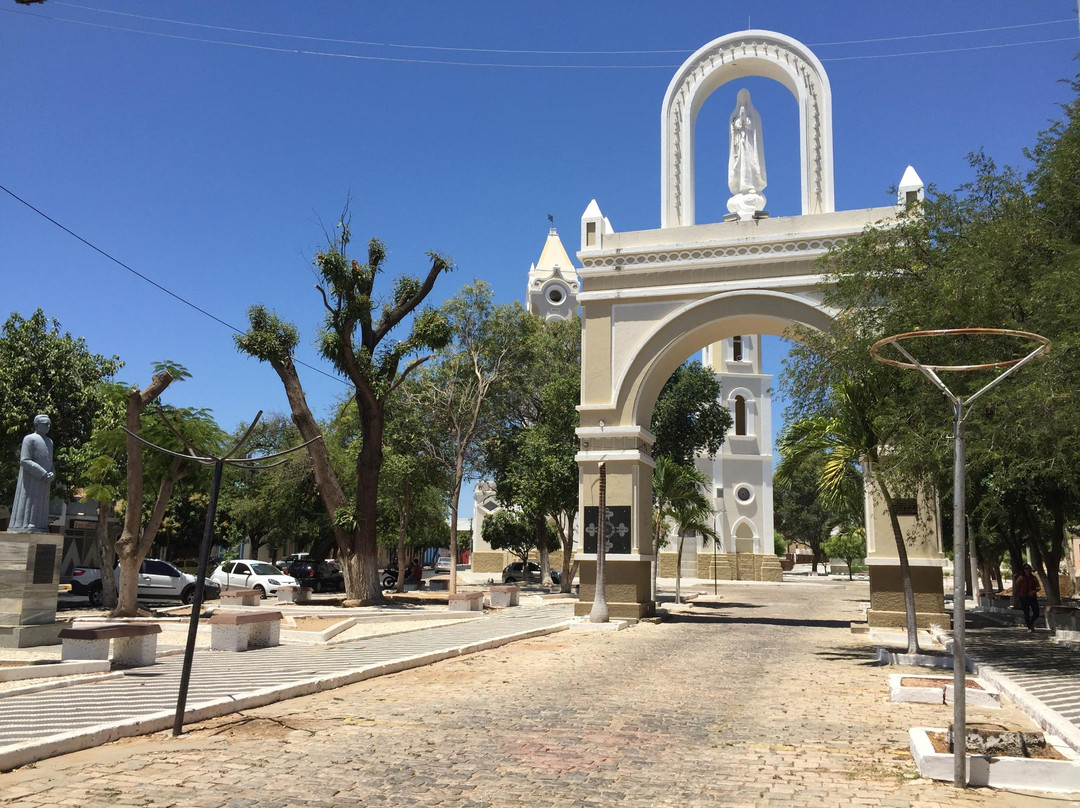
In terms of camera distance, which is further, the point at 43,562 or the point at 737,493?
the point at 737,493

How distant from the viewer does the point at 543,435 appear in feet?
95.0

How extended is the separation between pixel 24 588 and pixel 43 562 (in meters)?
0.43

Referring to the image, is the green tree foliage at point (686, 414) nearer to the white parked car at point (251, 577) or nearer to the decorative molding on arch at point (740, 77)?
the decorative molding on arch at point (740, 77)

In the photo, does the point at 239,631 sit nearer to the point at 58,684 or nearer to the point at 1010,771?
the point at 58,684

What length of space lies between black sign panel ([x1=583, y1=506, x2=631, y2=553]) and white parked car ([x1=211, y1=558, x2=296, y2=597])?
13842mm

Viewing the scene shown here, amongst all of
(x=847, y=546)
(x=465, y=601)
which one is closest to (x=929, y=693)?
(x=465, y=601)

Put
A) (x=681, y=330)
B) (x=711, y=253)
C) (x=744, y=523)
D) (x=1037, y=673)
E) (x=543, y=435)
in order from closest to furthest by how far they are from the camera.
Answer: (x=1037, y=673) → (x=711, y=253) → (x=681, y=330) → (x=543, y=435) → (x=744, y=523)

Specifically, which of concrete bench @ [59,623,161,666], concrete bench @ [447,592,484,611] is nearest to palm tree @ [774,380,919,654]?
concrete bench @ [447,592,484,611]

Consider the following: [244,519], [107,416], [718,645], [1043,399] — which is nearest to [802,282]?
[718,645]

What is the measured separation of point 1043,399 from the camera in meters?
9.38

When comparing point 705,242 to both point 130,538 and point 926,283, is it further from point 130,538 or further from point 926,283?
point 130,538

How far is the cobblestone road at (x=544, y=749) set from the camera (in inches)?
228

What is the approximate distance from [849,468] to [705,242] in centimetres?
699

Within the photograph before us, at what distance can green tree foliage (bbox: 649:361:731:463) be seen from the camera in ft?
104
